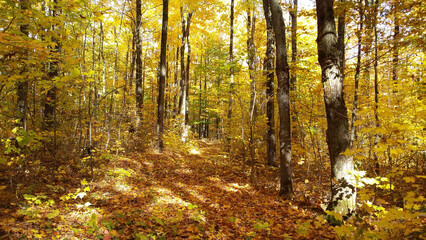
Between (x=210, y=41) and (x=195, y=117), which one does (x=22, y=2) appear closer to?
(x=210, y=41)

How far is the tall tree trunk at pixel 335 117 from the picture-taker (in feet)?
14.1

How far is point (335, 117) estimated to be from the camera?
439 centimetres

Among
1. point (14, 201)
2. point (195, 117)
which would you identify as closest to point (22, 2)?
point (14, 201)

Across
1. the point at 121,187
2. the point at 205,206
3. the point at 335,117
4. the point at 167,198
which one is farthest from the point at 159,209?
the point at 335,117

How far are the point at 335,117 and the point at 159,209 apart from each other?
4.27 meters

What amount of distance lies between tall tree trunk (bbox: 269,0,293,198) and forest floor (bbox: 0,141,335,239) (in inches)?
23.8

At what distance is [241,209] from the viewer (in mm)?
5309

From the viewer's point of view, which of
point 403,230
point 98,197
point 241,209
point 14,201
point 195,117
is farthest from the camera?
point 195,117

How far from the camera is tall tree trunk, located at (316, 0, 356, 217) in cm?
430

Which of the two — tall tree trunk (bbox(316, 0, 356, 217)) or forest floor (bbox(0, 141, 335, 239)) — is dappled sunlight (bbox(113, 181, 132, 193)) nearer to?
forest floor (bbox(0, 141, 335, 239))

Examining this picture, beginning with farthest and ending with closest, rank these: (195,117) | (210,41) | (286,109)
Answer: (195,117) → (210,41) → (286,109)

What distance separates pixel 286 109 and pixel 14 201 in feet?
20.4

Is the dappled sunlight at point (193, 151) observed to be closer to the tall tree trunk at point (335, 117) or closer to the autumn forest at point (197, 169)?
the autumn forest at point (197, 169)

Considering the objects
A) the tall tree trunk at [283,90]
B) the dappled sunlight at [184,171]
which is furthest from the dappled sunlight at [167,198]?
the tall tree trunk at [283,90]
